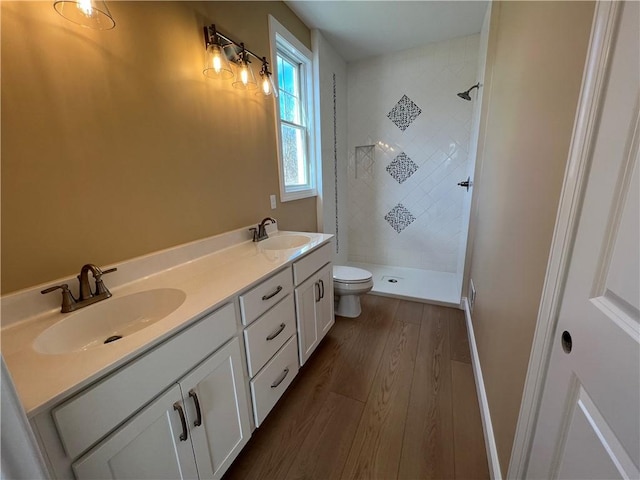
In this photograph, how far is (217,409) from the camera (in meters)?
0.97

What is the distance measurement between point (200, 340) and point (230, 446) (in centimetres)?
52

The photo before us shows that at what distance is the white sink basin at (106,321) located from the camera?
31.2 inches

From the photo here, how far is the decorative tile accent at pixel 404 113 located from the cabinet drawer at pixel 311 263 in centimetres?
196

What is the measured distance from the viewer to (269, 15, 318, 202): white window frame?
1.87 meters

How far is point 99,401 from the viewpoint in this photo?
620 mm

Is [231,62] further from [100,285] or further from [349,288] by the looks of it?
[349,288]

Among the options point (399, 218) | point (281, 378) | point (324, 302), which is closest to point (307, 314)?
point (324, 302)

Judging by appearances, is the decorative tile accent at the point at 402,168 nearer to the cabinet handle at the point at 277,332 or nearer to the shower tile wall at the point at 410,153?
the shower tile wall at the point at 410,153

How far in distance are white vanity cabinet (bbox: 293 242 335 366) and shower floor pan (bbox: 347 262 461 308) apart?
1059 millimetres

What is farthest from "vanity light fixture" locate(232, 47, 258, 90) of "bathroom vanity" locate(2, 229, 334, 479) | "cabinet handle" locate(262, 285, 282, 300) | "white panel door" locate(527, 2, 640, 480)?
"white panel door" locate(527, 2, 640, 480)

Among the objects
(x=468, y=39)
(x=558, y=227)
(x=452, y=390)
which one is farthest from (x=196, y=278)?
(x=468, y=39)

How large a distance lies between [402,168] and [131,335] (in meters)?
2.99

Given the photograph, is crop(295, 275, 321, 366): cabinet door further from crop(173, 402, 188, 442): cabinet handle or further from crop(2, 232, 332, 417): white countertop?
crop(173, 402, 188, 442): cabinet handle

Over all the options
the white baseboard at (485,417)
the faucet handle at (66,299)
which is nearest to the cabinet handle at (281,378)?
the faucet handle at (66,299)
